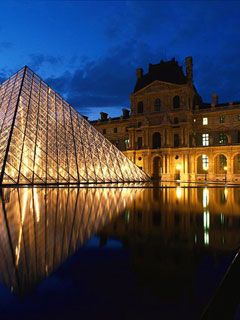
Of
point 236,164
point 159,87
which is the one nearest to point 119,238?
point 236,164

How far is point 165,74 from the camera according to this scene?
155 feet

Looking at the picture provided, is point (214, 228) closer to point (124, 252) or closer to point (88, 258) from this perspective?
point (124, 252)

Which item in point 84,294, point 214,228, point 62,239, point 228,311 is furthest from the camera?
point 214,228

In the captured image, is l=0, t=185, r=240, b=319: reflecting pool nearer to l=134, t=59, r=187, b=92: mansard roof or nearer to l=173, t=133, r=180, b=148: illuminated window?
l=173, t=133, r=180, b=148: illuminated window

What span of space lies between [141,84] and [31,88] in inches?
1081

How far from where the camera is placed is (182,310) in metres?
2.55

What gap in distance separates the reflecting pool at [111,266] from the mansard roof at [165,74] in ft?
138

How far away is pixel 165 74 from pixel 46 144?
31.1m

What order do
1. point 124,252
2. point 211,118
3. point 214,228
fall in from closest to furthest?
point 124,252
point 214,228
point 211,118

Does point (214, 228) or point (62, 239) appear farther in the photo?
point (214, 228)

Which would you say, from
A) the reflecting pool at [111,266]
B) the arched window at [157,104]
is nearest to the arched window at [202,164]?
the arched window at [157,104]

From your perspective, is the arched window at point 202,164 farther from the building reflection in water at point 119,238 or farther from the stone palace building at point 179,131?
the building reflection in water at point 119,238

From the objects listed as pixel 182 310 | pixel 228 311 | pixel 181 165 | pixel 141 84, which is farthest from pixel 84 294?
pixel 141 84

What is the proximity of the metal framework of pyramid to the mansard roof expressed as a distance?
22956 millimetres
